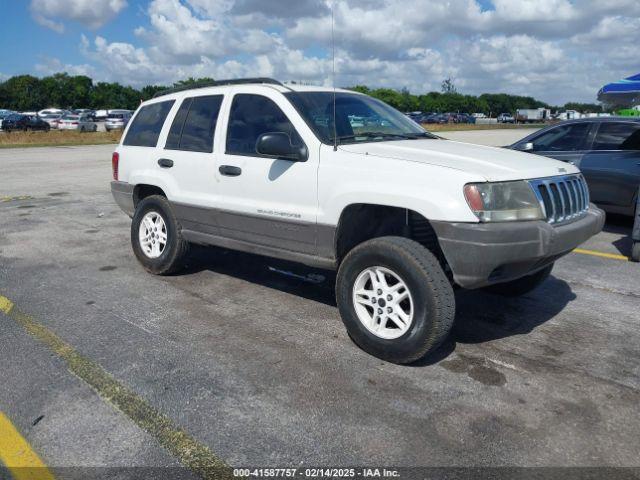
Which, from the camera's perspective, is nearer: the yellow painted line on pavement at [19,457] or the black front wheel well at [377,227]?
the yellow painted line on pavement at [19,457]

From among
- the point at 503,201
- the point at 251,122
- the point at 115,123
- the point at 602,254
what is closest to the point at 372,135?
the point at 251,122

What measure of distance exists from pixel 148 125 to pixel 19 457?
3.80 metres

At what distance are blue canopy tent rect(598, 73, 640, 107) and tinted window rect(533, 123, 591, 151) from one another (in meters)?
4.40

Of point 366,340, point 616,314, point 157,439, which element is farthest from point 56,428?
point 616,314

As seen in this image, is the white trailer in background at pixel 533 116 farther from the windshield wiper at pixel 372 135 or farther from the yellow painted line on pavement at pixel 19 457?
the yellow painted line on pavement at pixel 19 457

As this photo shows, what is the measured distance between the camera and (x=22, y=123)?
4025 centimetres

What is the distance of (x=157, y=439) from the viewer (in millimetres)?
2879

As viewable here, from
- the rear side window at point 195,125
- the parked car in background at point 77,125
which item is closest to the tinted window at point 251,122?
the rear side window at point 195,125

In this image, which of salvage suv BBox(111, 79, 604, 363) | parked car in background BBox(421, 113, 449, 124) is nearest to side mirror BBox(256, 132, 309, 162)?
salvage suv BBox(111, 79, 604, 363)

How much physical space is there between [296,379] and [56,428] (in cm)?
138

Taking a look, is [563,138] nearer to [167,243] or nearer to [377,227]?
[377,227]

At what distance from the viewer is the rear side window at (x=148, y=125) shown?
5641mm

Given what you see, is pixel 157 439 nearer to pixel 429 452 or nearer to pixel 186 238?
pixel 429 452

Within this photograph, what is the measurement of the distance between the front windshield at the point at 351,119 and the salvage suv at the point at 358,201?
2cm
